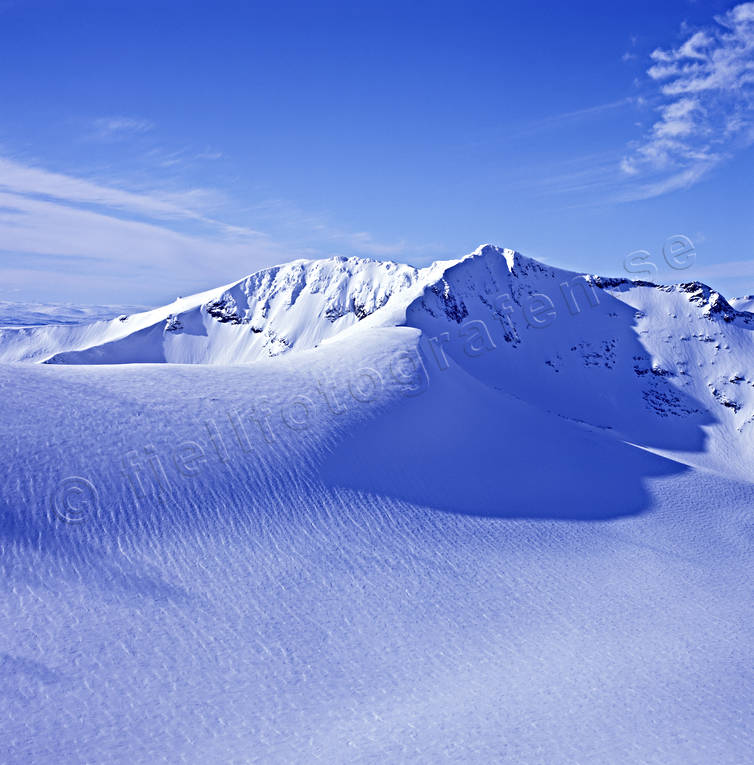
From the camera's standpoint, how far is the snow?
13.5 m

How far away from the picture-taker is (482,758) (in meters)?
12.6

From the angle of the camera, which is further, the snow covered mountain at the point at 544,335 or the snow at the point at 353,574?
the snow covered mountain at the point at 544,335

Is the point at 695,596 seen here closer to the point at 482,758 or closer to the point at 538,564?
the point at 538,564

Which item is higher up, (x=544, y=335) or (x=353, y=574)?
(x=544, y=335)

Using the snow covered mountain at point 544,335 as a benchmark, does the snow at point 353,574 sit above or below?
below

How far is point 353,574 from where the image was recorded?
20219 mm

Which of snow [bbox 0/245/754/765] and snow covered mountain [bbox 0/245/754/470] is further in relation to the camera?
snow covered mountain [bbox 0/245/754/470]

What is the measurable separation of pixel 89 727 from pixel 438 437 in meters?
22.2

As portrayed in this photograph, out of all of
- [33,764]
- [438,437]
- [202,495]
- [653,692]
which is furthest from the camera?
[438,437]

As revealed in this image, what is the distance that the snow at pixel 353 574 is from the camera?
1352cm

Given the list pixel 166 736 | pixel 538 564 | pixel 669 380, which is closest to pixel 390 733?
pixel 166 736

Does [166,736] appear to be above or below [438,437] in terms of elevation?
below

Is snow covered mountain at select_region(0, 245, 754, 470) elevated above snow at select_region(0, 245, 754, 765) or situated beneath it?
elevated above

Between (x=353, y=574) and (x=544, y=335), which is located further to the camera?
(x=544, y=335)
